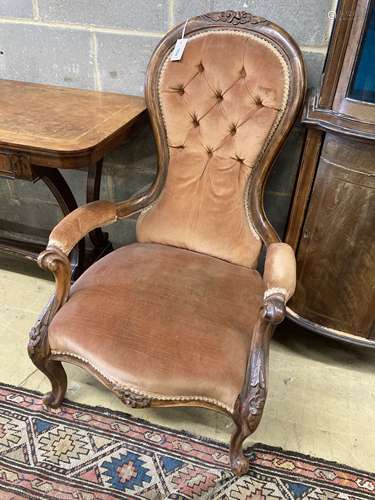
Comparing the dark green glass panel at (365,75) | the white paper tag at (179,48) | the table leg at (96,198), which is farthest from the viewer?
the table leg at (96,198)

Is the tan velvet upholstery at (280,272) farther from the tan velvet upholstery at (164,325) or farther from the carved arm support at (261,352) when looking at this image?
the tan velvet upholstery at (164,325)

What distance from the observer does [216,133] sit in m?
1.40

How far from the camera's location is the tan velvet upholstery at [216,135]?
4.32 feet

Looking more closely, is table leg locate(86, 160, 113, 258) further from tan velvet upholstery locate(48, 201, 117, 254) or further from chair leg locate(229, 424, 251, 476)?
chair leg locate(229, 424, 251, 476)

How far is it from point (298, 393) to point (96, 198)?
1070mm

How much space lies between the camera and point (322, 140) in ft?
4.10

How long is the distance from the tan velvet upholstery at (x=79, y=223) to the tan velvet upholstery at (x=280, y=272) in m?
0.54

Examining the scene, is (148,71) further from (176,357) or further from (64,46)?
(176,357)

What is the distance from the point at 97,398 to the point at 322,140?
1135 mm

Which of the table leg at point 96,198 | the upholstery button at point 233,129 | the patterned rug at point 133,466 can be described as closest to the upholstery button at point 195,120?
the upholstery button at point 233,129

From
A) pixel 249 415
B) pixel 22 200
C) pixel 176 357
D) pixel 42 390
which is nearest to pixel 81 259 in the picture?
pixel 42 390

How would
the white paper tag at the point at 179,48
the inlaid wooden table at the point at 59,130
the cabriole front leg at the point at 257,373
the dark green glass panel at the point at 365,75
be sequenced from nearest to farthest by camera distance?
1. the cabriole front leg at the point at 257,373
2. the dark green glass panel at the point at 365,75
3. the inlaid wooden table at the point at 59,130
4. the white paper tag at the point at 179,48

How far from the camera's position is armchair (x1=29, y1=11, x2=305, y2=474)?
1.07m

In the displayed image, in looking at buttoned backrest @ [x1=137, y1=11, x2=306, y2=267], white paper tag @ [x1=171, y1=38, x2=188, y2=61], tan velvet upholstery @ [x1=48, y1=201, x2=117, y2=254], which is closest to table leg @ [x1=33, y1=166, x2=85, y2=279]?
tan velvet upholstery @ [x1=48, y1=201, x2=117, y2=254]
